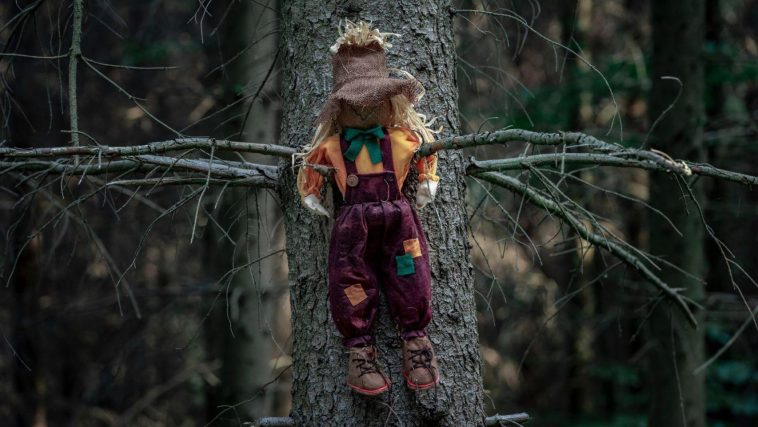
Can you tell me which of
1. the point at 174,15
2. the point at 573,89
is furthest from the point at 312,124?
the point at 174,15

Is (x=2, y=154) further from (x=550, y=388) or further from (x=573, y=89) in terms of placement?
(x=550, y=388)

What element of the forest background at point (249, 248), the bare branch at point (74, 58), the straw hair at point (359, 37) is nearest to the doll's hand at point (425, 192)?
the straw hair at point (359, 37)

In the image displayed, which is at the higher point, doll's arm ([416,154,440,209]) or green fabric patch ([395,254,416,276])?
doll's arm ([416,154,440,209])

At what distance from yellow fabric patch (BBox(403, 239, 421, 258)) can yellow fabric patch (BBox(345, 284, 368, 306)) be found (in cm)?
20

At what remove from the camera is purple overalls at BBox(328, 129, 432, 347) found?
2.35 m

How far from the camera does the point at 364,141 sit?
7.95ft

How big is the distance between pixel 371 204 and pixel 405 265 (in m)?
0.23

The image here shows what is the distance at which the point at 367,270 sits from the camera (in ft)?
7.82

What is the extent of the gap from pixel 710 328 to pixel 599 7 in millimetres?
5567

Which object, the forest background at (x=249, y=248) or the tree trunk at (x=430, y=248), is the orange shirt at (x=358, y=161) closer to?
the tree trunk at (x=430, y=248)

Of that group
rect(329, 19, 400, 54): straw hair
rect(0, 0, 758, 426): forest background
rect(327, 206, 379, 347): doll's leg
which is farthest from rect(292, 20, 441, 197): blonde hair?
rect(0, 0, 758, 426): forest background

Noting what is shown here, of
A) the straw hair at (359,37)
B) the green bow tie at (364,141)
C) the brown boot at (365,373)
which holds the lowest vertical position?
the brown boot at (365,373)

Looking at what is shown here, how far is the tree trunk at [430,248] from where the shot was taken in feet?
8.02

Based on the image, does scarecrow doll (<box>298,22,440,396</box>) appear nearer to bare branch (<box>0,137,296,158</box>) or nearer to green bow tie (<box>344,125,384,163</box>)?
green bow tie (<box>344,125,384,163</box>)
